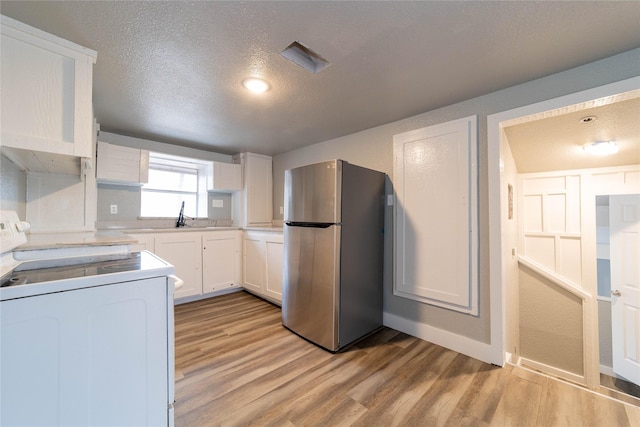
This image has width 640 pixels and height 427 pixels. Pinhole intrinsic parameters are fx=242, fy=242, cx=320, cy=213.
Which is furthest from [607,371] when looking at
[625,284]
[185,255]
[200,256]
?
[185,255]

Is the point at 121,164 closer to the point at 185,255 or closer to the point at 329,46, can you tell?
the point at 185,255

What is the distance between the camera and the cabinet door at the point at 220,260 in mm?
3211

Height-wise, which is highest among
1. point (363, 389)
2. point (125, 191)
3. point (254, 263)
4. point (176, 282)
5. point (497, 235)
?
point (125, 191)

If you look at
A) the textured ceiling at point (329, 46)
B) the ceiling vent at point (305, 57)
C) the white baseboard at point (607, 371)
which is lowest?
the white baseboard at point (607, 371)

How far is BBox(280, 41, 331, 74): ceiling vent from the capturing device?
1.45 metres

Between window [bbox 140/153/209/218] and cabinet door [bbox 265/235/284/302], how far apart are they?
1410mm

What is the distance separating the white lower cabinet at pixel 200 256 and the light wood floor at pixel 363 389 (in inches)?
37.9

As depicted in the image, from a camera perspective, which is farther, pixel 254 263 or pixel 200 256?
pixel 254 263

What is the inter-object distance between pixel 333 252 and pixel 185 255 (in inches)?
81.3

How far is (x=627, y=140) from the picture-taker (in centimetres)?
226

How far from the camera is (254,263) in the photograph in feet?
10.8

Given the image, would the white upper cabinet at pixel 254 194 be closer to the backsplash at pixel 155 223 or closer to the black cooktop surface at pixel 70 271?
the backsplash at pixel 155 223

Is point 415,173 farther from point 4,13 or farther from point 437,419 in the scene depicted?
Result: point 4,13

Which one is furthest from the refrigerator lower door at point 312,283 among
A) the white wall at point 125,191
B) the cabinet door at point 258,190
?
the white wall at point 125,191
